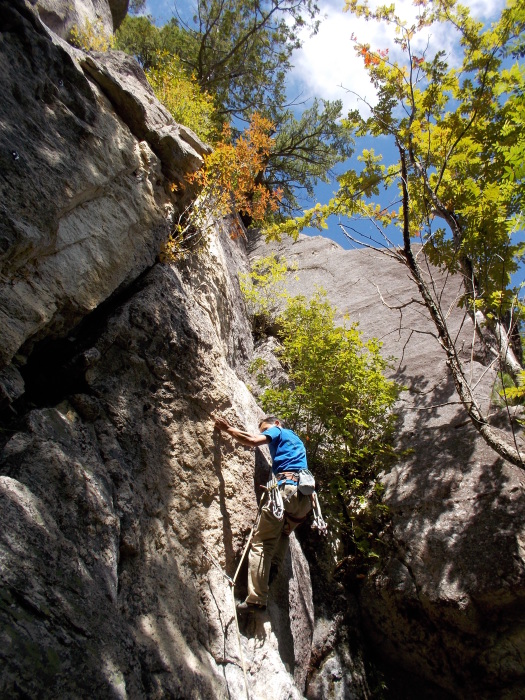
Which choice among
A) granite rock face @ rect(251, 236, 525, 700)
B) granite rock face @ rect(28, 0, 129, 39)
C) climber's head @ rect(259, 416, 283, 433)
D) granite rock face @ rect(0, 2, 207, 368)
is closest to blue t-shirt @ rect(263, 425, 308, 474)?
climber's head @ rect(259, 416, 283, 433)

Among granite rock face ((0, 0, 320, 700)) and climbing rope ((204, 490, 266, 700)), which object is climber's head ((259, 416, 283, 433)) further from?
climbing rope ((204, 490, 266, 700))

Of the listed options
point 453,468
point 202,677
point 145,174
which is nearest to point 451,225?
point 453,468

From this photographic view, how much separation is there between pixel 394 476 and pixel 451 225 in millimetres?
3978

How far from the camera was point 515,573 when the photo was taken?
4484 millimetres

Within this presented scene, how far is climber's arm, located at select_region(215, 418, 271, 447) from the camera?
4391mm

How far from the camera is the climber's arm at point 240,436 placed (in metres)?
4.39

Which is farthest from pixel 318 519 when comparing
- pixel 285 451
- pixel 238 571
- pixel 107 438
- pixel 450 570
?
pixel 107 438

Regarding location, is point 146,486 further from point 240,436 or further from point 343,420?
point 343,420

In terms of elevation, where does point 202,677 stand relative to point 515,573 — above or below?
below

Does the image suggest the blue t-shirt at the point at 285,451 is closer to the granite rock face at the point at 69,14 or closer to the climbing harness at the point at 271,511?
the climbing harness at the point at 271,511

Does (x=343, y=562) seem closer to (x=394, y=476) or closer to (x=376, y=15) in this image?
(x=394, y=476)

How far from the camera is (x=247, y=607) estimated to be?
3.80m

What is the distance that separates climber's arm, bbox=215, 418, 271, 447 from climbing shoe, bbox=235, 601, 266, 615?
1.39 meters

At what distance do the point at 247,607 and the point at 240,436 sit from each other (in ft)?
4.85
